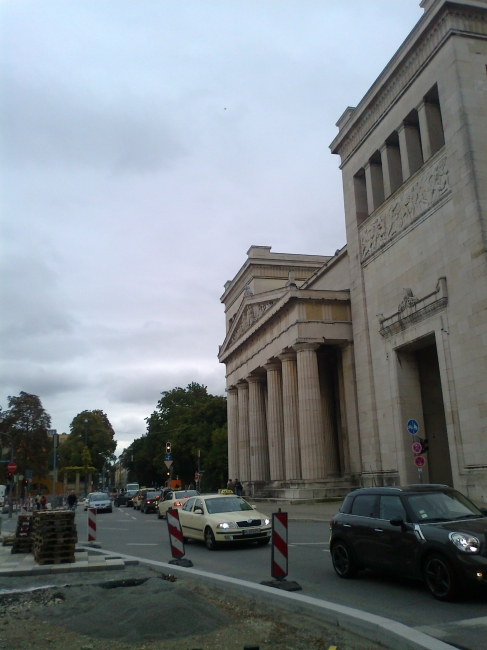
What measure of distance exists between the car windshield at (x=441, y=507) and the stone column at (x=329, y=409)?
98.4ft

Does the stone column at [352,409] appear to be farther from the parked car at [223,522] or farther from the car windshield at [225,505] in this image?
the car windshield at [225,505]

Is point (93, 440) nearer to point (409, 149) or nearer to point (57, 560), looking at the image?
point (409, 149)

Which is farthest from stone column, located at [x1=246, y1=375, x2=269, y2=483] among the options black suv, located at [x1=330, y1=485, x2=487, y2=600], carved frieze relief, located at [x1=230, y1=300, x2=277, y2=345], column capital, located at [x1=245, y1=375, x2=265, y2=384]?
black suv, located at [x1=330, y1=485, x2=487, y2=600]

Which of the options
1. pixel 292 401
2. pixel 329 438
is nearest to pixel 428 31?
pixel 292 401

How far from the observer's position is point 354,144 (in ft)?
117

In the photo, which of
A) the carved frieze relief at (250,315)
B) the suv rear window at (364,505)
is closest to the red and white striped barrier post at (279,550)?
the suv rear window at (364,505)

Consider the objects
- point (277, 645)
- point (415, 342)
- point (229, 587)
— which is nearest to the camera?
point (277, 645)

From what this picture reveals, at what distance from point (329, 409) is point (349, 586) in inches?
1259

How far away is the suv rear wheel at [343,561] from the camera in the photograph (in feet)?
32.8

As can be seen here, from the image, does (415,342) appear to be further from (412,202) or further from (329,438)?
(329,438)

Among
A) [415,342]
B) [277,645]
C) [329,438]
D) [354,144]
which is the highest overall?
[354,144]

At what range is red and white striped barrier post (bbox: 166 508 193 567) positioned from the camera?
12117 millimetres

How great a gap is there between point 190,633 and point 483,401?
18717 millimetres

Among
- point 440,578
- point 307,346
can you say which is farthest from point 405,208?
point 440,578
